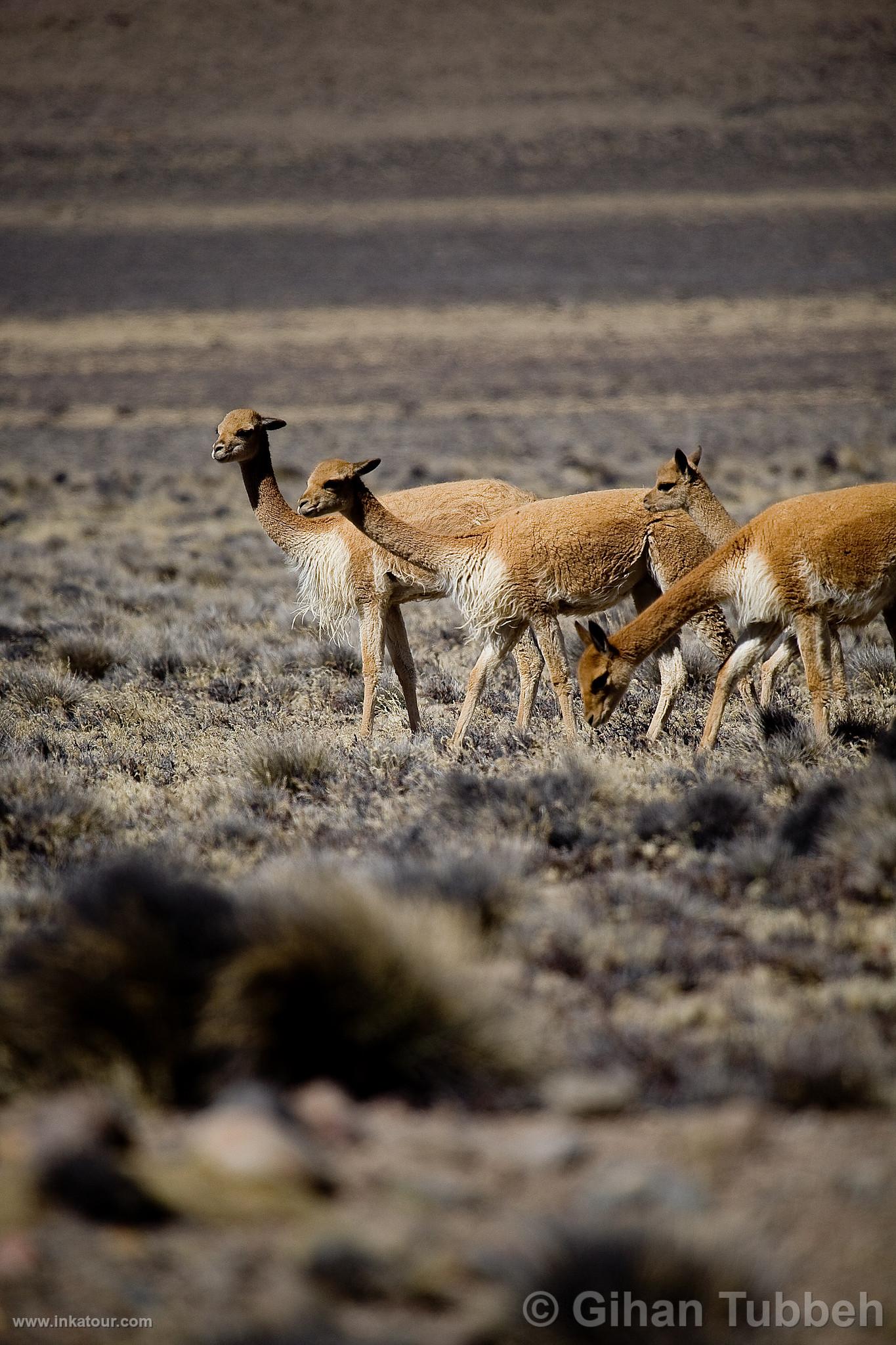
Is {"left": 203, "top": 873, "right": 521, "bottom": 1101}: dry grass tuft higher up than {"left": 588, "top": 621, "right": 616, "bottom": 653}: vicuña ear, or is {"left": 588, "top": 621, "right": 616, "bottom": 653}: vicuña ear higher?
{"left": 588, "top": 621, "right": 616, "bottom": 653}: vicuña ear

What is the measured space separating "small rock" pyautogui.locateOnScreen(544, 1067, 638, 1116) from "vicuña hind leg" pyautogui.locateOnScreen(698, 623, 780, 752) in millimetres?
3470

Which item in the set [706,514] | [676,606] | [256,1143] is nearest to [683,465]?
[706,514]

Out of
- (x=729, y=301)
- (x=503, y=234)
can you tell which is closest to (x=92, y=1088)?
(x=729, y=301)

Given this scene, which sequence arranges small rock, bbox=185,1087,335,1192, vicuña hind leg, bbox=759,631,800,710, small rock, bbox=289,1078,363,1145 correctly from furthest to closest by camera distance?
vicuña hind leg, bbox=759,631,800,710
small rock, bbox=289,1078,363,1145
small rock, bbox=185,1087,335,1192

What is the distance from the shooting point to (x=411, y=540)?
7.43 metres

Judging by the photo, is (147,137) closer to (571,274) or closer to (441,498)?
(571,274)

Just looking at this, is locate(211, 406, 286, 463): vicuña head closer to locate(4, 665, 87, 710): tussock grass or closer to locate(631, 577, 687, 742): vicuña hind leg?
locate(4, 665, 87, 710): tussock grass

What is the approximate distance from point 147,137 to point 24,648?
7061 cm

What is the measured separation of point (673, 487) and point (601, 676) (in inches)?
60.3

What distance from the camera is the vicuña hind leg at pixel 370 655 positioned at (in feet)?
25.9

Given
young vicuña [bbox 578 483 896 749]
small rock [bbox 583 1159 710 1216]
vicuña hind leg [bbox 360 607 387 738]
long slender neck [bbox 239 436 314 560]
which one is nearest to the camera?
small rock [bbox 583 1159 710 1216]

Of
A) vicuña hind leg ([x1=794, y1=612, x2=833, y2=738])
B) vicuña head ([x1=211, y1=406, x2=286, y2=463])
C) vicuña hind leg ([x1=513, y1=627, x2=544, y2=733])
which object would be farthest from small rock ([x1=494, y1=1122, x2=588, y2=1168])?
vicuña head ([x1=211, y1=406, x2=286, y2=463])

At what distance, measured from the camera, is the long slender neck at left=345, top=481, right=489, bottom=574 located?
7.38m

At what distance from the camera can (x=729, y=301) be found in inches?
1975
